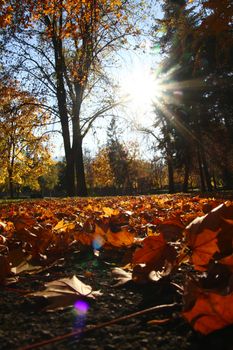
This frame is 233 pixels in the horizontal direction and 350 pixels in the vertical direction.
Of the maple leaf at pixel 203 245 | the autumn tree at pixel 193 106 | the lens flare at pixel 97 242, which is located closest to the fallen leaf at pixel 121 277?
the maple leaf at pixel 203 245

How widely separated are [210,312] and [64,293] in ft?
1.62

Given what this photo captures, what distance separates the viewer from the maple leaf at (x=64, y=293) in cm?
99

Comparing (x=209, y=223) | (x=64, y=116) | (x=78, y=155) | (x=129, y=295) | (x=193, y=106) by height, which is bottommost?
(x=129, y=295)

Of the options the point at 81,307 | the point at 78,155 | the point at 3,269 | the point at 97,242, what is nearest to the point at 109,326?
the point at 81,307

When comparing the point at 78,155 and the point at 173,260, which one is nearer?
the point at 173,260

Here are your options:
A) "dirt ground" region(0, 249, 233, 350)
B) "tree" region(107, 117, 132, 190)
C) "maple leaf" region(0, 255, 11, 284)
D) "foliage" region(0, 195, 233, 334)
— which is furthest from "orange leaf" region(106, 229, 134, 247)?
"tree" region(107, 117, 132, 190)

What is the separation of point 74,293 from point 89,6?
1293 cm

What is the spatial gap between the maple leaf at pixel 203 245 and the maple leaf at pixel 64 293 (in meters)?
0.34

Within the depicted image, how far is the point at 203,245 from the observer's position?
106 cm

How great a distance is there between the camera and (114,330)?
0.80 meters

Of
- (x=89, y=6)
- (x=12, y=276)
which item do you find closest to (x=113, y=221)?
(x=12, y=276)

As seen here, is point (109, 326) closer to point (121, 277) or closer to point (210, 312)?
point (210, 312)

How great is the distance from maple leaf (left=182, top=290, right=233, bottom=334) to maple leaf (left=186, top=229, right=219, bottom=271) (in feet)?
1.17

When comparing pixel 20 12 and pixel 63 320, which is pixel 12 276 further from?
pixel 20 12
